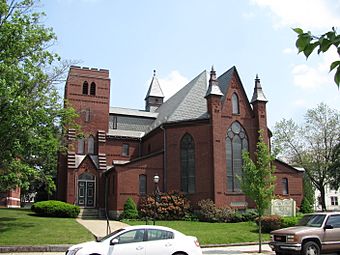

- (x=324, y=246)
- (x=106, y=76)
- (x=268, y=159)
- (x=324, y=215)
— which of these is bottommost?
(x=324, y=246)

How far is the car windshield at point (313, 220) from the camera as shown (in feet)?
51.8

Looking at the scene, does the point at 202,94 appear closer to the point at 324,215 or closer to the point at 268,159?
the point at 268,159

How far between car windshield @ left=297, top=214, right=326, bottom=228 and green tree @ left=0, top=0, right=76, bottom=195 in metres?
14.4

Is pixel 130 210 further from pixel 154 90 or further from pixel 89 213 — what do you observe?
pixel 154 90

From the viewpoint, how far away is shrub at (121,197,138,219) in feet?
107

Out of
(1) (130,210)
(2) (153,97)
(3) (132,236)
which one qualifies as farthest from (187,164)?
(2) (153,97)

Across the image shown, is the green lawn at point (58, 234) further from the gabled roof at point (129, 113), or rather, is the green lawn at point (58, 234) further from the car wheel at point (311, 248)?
the gabled roof at point (129, 113)

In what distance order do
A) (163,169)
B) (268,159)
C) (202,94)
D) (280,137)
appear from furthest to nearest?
(280,137)
(202,94)
(163,169)
(268,159)

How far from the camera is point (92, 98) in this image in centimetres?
4334

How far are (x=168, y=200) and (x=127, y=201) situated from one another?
3.57 meters

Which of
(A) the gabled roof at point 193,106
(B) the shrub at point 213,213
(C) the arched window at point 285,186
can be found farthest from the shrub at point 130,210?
(C) the arched window at point 285,186

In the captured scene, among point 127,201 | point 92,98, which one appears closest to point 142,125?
point 92,98

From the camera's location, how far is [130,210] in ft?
108

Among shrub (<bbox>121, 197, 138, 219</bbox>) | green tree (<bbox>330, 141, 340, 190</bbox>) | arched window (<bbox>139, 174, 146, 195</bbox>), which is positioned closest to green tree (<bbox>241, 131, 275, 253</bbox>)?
shrub (<bbox>121, 197, 138, 219</bbox>)
